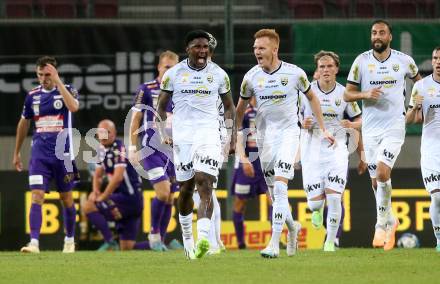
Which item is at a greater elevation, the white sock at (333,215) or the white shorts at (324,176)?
the white shorts at (324,176)

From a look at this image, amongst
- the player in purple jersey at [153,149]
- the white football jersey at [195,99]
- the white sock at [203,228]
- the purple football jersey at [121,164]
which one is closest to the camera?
the white sock at [203,228]

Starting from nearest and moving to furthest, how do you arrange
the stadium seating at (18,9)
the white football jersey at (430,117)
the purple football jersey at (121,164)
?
1. the white football jersey at (430,117)
2. the purple football jersey at (121,164)
3. the stadium seating at (18,9)

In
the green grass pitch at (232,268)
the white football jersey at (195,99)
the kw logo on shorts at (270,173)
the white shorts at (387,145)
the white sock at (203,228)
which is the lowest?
the green grass pitch at (232,268)

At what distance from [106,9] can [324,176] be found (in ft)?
16.7

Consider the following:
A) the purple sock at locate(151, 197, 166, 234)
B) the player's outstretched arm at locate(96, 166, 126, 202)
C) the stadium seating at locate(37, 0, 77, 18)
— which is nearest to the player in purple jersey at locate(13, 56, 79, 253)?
the purple sock at locate(151, 197, 166, 234)

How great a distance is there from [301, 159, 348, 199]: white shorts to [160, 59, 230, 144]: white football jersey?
2798mm

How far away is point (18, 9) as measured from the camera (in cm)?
1706

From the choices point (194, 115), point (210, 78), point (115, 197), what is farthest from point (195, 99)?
point (115, 197)

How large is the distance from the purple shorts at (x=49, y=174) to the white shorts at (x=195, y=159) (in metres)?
3.25

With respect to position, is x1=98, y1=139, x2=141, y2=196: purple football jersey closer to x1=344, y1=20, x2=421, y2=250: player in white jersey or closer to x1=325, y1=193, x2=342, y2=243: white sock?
x1=325, y1=193, x2=342, y2=243: white sock

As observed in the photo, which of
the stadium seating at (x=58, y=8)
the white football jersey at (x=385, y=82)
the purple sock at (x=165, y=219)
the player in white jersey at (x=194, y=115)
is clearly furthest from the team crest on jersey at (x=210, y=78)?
the stadium seating at (x=58, y=8)

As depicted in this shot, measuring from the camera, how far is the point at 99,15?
16984 mm

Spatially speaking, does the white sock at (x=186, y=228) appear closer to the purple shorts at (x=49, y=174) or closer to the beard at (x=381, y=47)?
the beard at (x=381, y=47)

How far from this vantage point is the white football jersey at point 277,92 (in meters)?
11.9
